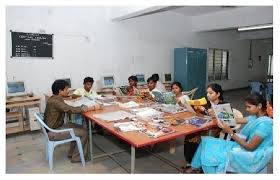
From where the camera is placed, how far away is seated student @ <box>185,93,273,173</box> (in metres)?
2.00

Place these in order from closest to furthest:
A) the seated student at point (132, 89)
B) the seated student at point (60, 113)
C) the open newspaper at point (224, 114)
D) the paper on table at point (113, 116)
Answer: the open newspaper at point (224, 114)
the paper on table at point (113, 116)
the seated student at point (60, 113)
the seated student at point (132, 89)

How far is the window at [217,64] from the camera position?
27.6 ft

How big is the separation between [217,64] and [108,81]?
191 inches

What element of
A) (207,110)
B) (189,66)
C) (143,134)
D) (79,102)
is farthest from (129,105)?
(189,66)

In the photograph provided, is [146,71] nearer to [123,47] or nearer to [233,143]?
[123,47]

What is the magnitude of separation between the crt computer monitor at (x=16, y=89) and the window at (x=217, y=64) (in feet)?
20.0

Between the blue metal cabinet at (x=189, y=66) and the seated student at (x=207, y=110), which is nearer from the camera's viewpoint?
the seated student at (x=207, y=110)

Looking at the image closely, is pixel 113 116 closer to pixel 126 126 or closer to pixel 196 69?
pixel 126 126

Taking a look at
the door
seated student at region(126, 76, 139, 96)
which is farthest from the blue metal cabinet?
seated student at region(126, 76, 139, 96)

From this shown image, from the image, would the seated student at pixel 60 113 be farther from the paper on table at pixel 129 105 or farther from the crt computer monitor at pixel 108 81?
the crt computer monitor at pixel 108 81

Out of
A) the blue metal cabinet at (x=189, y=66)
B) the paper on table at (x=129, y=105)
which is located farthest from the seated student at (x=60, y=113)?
the blue metal cabinet at (x=189, y=66)

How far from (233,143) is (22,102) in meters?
3.53

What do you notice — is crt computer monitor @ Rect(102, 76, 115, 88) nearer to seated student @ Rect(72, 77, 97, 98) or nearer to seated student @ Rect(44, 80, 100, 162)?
seated student @ Rect(72, 77, 97, 98)

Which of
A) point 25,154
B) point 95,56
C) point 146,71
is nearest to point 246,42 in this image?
point 146,71
